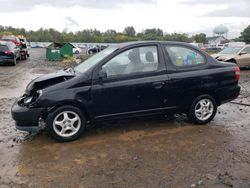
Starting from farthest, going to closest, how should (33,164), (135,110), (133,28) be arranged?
(133,28)
(135,110)
(33,164)

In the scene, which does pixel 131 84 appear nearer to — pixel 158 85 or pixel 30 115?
pixel 158 85

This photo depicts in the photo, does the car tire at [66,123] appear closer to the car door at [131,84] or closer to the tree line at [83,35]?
the car door at [131,84]

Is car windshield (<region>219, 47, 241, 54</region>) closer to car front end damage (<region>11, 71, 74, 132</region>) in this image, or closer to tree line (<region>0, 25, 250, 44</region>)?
car front end damage (<region>11, 71, 74, 132</region>)

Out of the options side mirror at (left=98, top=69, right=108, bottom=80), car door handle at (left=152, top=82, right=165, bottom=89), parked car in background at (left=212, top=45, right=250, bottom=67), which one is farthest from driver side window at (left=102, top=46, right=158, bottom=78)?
parked car in background at (left=212, top=45, right=250, bottom=67)

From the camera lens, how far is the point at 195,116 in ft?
19.5

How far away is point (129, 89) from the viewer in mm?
5297

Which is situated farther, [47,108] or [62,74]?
[62,74]

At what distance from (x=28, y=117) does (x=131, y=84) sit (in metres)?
1.90

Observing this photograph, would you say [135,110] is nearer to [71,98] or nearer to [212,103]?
[71,98]

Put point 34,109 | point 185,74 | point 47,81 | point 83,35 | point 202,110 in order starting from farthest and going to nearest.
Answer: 1. point 83,35
2. point 202,110
3. point 185,74
4. point 47,81
5. point 34,109

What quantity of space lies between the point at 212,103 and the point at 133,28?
314 ft

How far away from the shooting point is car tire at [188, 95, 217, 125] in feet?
19.4

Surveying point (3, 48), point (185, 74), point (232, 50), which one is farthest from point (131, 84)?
point (3, 48)

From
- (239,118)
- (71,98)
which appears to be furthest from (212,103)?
(71,98)
